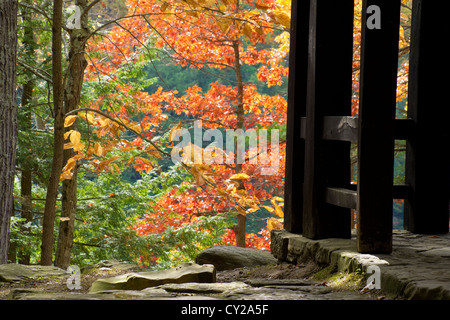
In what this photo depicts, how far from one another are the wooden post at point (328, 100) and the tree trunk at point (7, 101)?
6.97 feet

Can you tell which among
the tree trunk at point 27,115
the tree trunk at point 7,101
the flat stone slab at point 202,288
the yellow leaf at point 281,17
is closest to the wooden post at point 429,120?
the yellow leaf at point 281,17

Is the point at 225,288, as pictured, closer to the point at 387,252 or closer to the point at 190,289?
the point at 190,289

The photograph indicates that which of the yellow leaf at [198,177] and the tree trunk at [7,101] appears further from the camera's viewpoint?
the yellow leaf at [198,177]

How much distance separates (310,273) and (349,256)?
493mm

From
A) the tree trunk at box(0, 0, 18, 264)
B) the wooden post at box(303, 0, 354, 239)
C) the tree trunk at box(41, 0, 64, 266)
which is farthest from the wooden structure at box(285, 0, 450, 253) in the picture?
the tree trunk at box(41, 0, 64, 266)

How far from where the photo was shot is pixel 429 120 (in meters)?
3.34

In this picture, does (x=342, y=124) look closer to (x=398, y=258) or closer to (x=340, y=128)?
(x=340, y=128)

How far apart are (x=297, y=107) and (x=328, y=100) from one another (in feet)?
Result: 1.59

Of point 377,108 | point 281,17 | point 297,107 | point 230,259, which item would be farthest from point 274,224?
point 377,108

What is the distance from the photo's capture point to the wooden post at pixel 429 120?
11.0 feet

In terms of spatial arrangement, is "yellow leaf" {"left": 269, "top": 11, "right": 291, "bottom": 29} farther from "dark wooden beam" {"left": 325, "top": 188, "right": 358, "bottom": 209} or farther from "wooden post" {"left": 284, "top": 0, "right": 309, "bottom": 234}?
"dark wooden beam" {"left": 325, "top": 188, "right": 358, "bottom": 209}

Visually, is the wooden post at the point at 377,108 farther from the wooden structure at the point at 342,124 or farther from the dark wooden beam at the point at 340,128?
the wooden structure at the point at 342,124

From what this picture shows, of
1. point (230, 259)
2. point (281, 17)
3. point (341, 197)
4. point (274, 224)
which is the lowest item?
point (230, 259)
